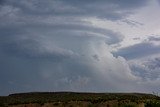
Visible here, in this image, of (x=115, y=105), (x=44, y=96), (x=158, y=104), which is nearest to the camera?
(x=158, y=104)

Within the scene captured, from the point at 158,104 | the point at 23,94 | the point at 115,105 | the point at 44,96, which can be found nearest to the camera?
the point at 158,104

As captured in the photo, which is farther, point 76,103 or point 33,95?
point 33,95

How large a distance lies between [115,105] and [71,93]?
2762 centimetres

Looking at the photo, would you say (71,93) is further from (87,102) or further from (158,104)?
(158,104)

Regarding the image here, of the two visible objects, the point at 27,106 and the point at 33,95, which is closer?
the point at 27,106

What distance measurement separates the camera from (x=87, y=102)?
9131 cm

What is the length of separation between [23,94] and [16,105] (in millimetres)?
23995

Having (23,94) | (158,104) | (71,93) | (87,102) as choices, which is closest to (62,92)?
(71,93)

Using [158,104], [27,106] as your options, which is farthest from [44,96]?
[158,104]

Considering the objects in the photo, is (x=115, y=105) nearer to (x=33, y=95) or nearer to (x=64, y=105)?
(x=64, y=105)

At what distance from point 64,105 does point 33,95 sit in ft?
80.1

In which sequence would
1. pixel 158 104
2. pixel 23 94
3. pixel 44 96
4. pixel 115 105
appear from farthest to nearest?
pixel 23 94 < pixel 44 96 < pixel 115 105 < pixel 158 104

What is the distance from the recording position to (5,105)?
88.2 meters

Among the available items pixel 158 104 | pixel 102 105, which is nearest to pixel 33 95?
pixel 102 105
